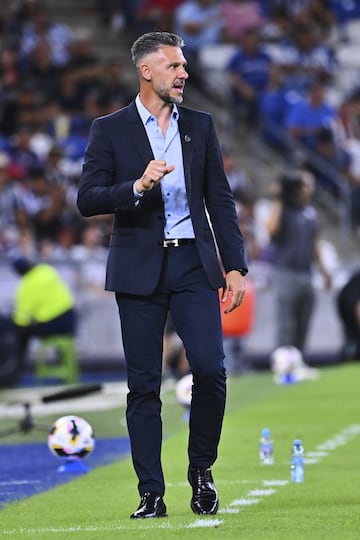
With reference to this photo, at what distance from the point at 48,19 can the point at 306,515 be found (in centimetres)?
2175

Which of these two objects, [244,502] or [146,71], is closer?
[146,71]

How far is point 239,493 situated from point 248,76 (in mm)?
17991

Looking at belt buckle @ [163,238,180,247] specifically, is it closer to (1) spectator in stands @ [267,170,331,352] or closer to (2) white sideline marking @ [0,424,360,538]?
(2) white sideline marking @ [0,424,360,538]

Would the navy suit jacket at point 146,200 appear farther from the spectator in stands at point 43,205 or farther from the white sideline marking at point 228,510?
the spectator in stands at point 43,205

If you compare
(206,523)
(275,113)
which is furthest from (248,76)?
(206,523)

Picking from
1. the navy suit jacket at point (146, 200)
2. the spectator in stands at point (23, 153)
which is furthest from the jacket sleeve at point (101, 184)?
the spectator in stands at point (23, 153)

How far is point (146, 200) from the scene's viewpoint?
23.3ft

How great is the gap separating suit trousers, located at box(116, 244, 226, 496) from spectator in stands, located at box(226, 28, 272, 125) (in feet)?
59.4

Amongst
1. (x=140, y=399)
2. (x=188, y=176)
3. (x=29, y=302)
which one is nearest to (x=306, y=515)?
(x=140, y=399)

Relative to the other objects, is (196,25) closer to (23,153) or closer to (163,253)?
(23,153)

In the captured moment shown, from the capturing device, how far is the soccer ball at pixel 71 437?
30.9 ft

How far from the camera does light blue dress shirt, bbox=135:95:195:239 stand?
23.4 feet

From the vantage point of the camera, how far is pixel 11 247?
20359 mm

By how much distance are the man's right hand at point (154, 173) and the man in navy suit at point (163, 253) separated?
0.86 feet
